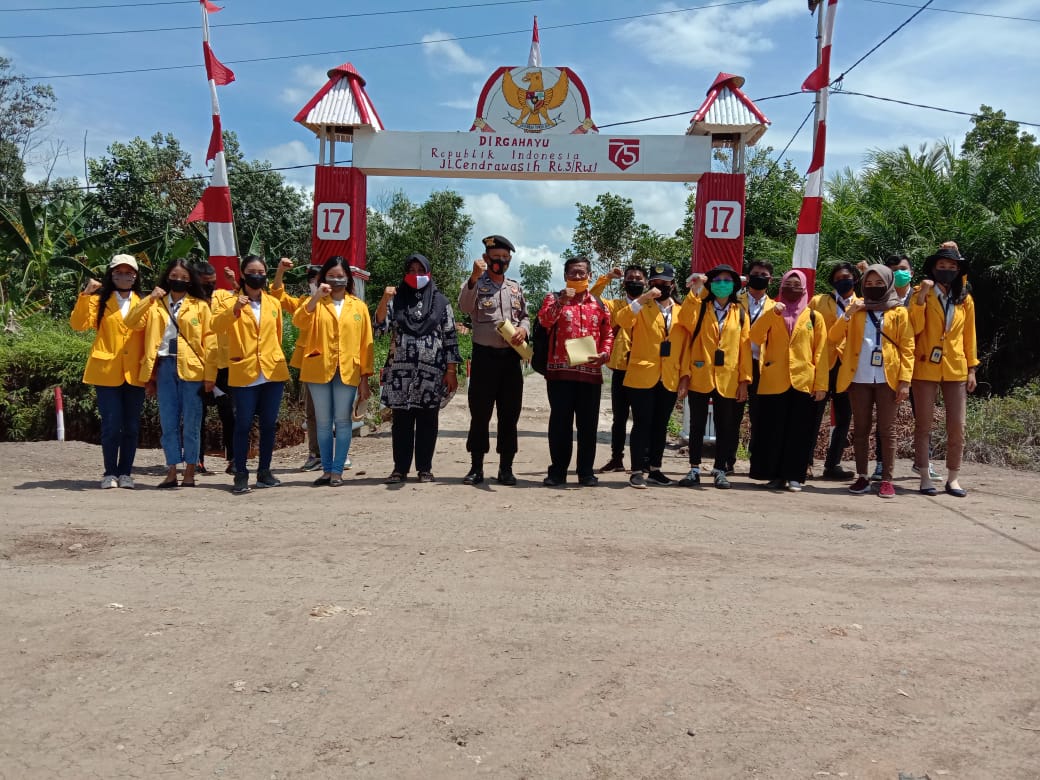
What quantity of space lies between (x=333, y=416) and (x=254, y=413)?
0.66 m

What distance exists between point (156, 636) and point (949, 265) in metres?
6.51

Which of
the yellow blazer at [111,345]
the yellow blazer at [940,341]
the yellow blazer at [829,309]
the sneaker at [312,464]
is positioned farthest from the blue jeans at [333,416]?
the yellow blazer at [940,341]

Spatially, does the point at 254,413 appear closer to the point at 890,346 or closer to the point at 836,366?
the point at 836,366

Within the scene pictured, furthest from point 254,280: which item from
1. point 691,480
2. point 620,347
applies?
point 691,480

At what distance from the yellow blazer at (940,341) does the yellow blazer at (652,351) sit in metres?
1.93

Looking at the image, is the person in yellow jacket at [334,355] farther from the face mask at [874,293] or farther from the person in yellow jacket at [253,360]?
the face mask at [874,293]

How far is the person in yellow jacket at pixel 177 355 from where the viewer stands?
6809 mm

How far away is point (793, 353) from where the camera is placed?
704cm

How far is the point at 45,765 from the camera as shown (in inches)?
103

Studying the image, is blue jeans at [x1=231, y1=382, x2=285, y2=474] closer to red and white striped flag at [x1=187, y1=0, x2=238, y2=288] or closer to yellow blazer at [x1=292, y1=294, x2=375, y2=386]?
yellow blazer at [x1=292, y1=294, x2=375, y2=386]

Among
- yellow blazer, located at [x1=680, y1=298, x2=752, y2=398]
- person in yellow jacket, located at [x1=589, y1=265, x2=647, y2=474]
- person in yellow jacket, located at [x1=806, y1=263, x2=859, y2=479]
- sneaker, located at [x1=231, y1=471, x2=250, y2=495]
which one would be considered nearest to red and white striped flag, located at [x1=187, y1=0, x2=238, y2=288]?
sneaker, located at [x1=231, y1=471, x2=250, y2=495]

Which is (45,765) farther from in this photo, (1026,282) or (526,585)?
(1026,282)

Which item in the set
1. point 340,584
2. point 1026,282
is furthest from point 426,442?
point 1026,282

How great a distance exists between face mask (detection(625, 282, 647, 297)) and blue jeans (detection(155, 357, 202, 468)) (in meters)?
3.79
